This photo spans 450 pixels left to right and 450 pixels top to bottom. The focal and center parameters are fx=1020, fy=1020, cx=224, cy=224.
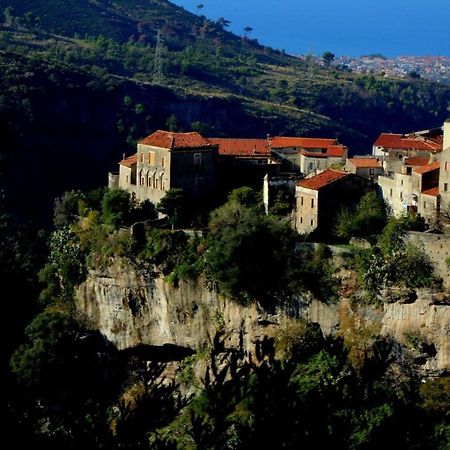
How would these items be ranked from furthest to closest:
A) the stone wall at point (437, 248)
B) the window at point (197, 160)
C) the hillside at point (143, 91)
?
the hillside at point (143, 91)
the window at point (197, 160)
the stone wall at point (437, 248)

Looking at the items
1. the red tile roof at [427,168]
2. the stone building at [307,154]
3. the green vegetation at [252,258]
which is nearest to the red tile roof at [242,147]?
the stone building at [307,154]

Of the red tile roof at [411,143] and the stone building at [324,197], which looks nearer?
the stone building at [324,197]

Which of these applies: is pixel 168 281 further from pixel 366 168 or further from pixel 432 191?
pixel 432 191

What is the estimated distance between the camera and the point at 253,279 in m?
28.9

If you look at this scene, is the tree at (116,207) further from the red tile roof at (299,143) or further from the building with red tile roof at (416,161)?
the building with red tile roof at (416,161)

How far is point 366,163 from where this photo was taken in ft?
108

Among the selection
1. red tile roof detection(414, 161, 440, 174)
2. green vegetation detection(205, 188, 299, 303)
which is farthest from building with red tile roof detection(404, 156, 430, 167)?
green vegetation detection(205, 188, 299, 303)

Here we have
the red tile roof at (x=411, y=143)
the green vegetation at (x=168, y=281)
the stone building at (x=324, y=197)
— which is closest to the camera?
the green vegetation at (x=168, y=281)

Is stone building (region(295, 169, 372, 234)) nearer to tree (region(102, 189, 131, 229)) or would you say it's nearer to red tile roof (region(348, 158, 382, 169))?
red tile roof (region(348, 158, 382, 169))

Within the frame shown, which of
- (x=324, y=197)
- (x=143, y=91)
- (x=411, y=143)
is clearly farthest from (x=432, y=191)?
(x=143, y=91)

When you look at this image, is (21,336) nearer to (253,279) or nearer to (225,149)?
(253,279)

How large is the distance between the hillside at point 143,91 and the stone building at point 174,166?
20.8 metres

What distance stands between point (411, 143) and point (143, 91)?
56955mm

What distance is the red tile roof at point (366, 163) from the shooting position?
107 ft
